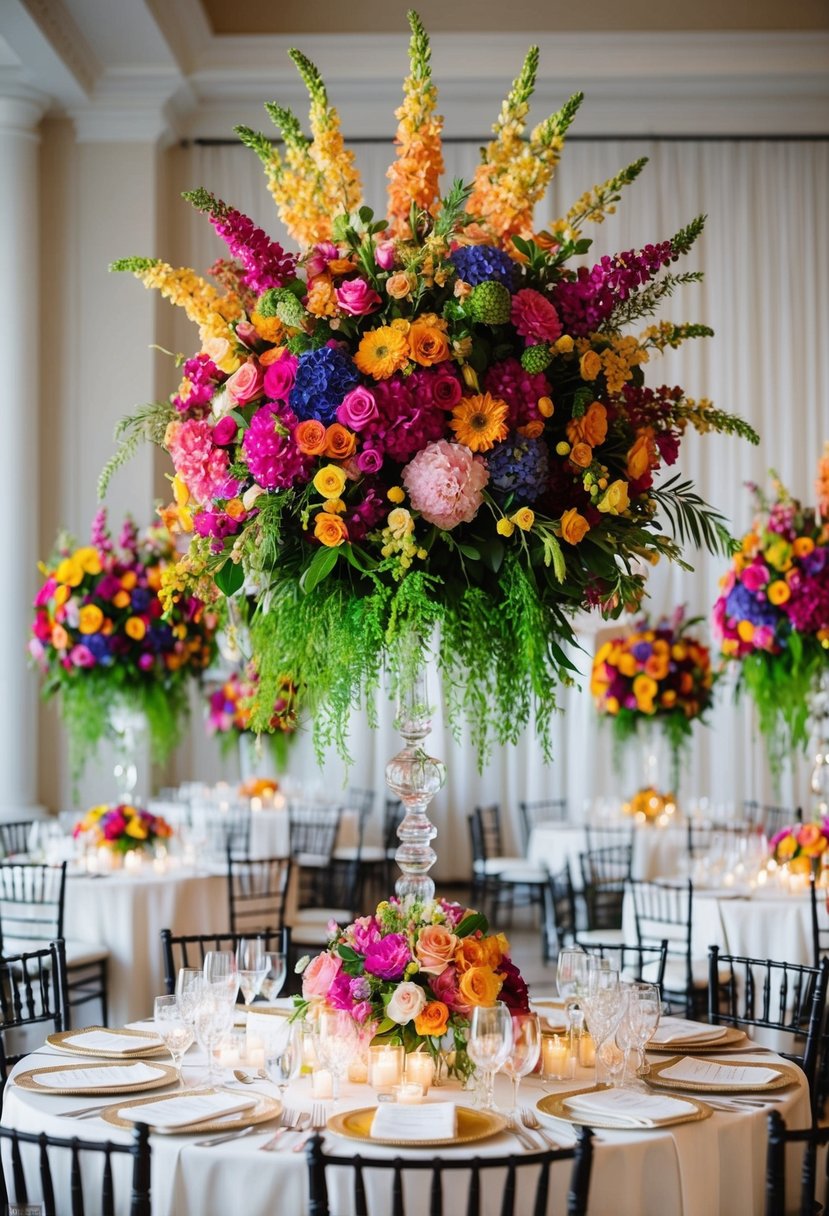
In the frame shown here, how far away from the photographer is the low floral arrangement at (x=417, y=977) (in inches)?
109

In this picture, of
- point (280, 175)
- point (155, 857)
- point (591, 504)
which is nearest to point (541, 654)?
point (591, 504)

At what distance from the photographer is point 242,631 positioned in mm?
3123

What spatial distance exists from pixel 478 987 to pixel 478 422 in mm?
1106

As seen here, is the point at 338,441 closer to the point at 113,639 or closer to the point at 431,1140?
the point at 431,1140

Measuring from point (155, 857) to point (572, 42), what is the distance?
7.59 meters

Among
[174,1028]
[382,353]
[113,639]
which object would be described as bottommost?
[174,1028]

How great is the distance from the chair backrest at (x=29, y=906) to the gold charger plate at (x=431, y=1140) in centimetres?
340

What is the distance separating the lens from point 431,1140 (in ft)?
7.89

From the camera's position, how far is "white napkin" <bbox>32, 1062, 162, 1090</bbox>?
2766mm

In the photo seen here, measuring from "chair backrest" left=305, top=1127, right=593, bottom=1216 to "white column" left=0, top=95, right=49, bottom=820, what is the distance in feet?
→ 27.0

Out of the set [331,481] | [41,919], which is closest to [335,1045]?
[331,481]

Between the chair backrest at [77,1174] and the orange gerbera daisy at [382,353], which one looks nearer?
the chair backrest at [77,1174]

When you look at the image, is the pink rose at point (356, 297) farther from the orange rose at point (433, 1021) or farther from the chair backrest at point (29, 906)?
the chair backrest at point (29, 906)

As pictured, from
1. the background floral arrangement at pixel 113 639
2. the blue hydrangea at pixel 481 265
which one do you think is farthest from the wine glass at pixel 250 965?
the background floral arrangement at pixel 113 639
